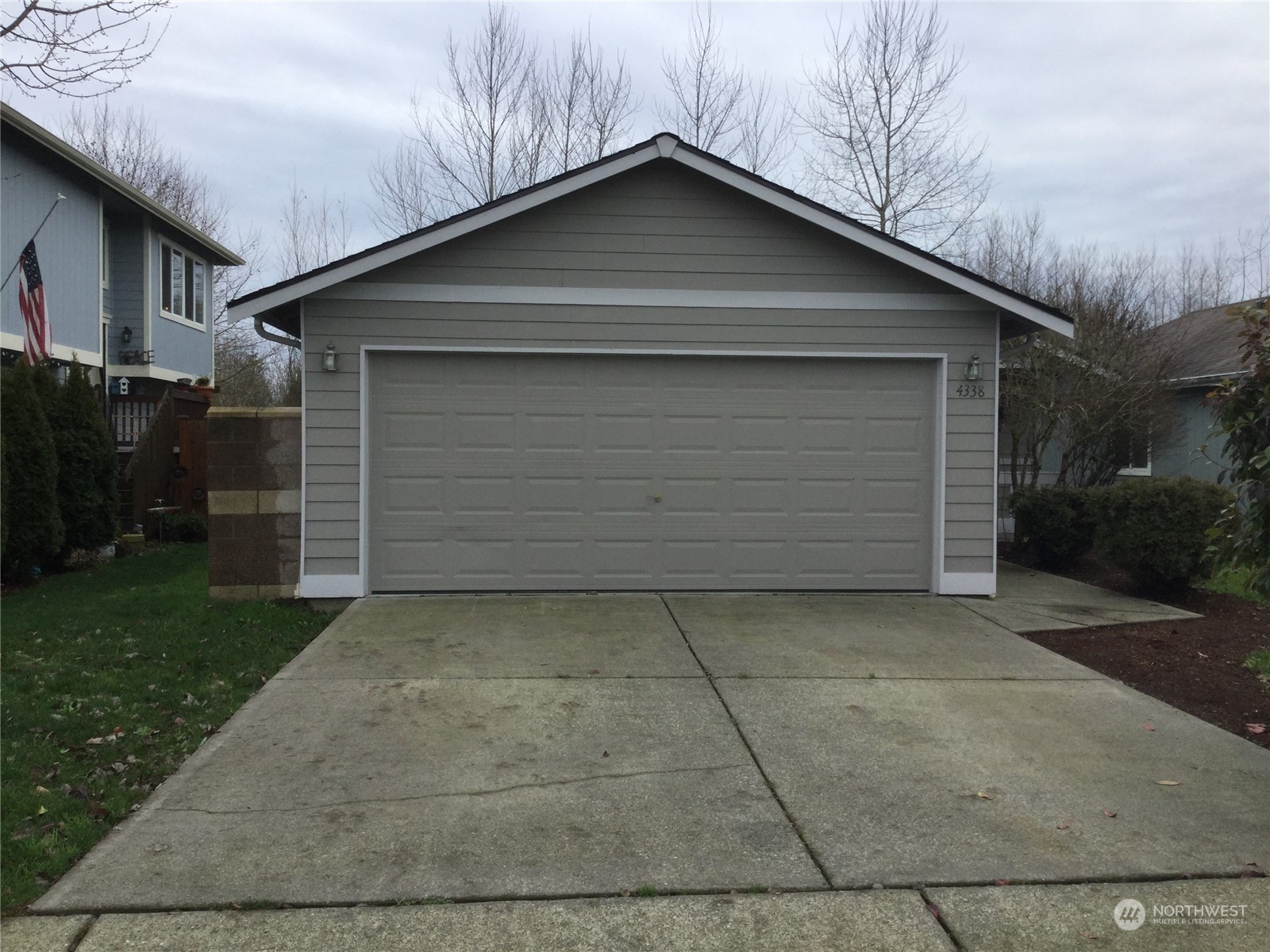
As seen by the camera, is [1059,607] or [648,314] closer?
[648,314]

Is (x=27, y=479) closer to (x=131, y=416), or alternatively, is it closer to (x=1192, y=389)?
(x=131, y=416)

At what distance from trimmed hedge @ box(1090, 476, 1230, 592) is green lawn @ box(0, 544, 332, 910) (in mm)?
7681

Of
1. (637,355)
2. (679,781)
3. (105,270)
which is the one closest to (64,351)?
(105,270)

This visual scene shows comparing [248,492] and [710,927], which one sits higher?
[248,492]

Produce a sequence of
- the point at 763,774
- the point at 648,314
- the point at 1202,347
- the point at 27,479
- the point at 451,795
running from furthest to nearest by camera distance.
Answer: the point at 1202,347
the point at 27,479
the point at 648,314
the point at 763,774
the point at 451,795

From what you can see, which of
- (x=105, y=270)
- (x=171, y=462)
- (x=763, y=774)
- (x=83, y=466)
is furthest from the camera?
(x=105, y=270)

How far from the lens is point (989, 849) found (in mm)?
3969

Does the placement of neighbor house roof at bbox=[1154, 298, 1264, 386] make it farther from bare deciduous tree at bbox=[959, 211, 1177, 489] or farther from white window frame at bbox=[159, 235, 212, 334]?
white window frame at bbox=[159, 235, 212, 334]

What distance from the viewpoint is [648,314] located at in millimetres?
8906

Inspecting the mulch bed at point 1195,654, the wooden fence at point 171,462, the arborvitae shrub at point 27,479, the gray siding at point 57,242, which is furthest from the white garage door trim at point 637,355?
A: the gray siding at point 57,242

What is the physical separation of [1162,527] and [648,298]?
5.40 m

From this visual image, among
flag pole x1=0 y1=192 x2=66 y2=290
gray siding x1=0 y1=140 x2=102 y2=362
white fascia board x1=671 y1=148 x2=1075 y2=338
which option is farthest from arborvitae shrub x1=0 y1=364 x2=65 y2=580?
white fascia board x1=671 y1=148 x2=1075 y2=338

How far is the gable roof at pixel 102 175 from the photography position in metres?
13.3

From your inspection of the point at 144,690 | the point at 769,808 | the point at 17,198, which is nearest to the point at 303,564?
the point at 144,690
